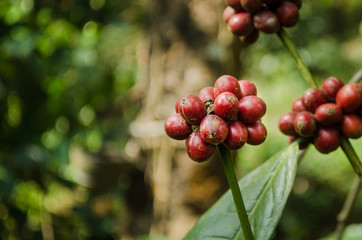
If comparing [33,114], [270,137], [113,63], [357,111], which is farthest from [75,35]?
[270,137]

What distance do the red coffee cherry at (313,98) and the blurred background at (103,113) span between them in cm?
162

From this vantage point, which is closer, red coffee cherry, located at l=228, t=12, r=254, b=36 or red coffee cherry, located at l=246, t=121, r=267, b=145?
red coffee cherry, located at l=246, t=121, r=267, b=145

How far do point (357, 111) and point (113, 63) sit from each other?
2635mm

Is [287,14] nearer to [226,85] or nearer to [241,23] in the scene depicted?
[241,23]

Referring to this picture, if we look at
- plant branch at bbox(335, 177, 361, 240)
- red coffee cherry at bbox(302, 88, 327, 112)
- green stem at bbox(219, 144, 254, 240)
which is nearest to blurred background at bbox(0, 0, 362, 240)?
plant branch at bbox(335, 177, 361, 240)

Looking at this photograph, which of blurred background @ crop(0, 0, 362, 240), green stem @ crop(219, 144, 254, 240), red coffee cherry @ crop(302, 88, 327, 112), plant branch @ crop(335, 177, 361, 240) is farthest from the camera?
blurred background @ crop(0, 0, 362, 240)

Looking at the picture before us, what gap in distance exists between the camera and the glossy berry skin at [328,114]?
0.79m

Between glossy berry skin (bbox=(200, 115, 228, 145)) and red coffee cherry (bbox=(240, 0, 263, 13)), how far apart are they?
35 cm

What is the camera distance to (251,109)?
67 centimetres

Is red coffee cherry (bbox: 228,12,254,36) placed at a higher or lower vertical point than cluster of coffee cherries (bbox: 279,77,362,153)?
higher

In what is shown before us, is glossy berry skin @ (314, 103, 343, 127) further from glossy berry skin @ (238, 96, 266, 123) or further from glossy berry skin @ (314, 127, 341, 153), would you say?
glossy berry skin @ (238, 96, 266, 123)

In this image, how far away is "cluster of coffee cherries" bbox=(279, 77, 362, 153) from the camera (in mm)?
785

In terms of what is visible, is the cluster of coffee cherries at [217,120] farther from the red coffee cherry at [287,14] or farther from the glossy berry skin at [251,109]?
the red coffee cherry at [287,14]

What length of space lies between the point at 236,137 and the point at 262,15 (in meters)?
0.38
